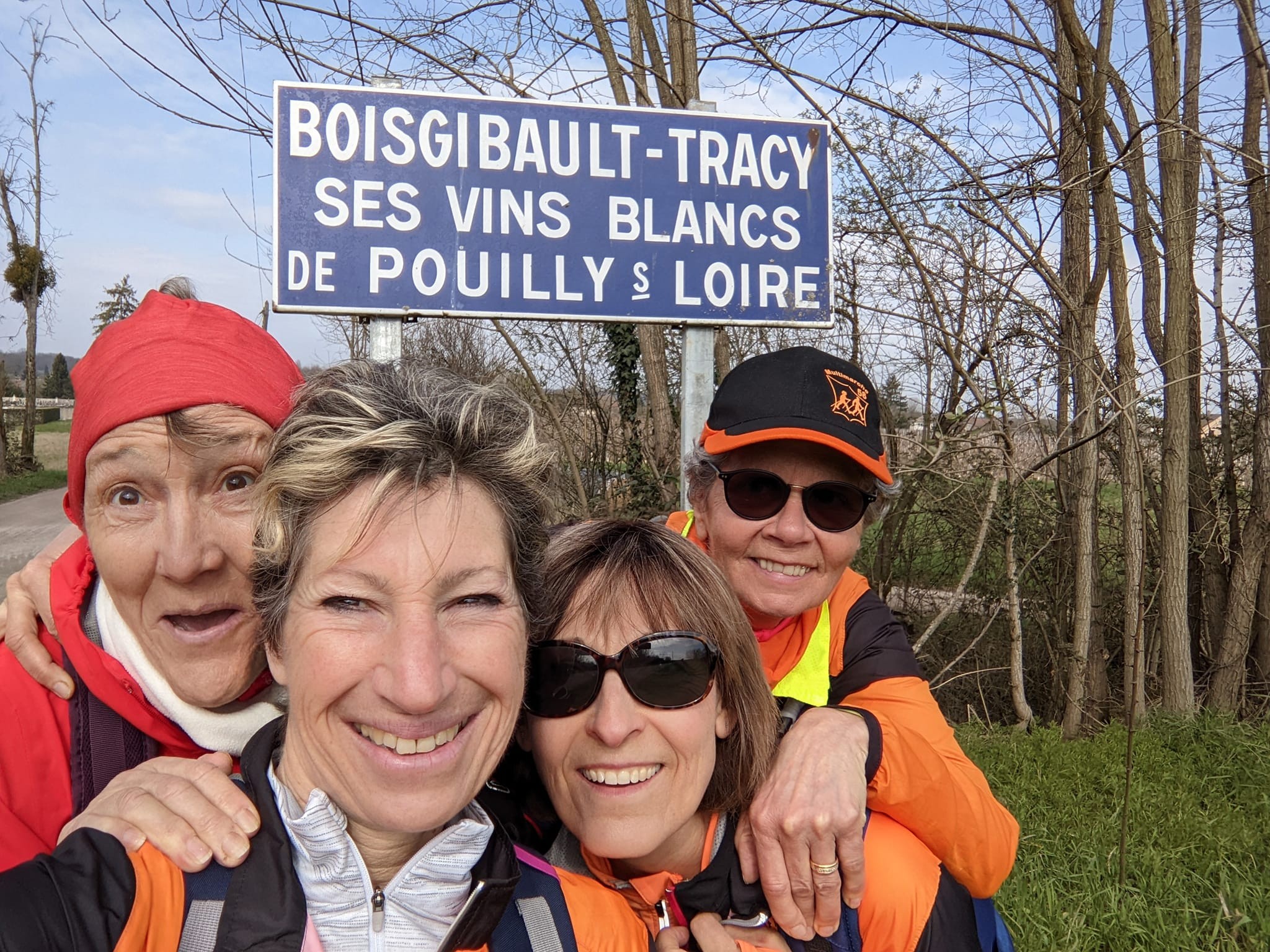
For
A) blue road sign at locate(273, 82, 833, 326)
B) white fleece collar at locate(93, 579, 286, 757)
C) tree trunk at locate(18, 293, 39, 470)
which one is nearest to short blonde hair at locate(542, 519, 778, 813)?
white fleece collar at locate(93, 579, 286, 757)

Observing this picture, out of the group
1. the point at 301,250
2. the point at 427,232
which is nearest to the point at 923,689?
the point at 427,232

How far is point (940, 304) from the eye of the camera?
604 cm

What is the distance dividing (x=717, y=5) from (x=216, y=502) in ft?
15.9

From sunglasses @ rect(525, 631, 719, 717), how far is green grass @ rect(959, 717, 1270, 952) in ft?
7.68

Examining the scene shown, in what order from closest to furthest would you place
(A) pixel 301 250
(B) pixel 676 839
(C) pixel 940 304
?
(B) pixel 676 839
(A) pixel 301 250
(C) pixel 940 304

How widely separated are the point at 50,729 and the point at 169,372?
674mm

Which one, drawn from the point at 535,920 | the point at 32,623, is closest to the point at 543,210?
the point at 32,623

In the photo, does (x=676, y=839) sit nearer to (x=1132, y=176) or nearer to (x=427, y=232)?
(x=427, y=232)

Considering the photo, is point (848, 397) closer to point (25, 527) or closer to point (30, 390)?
point (25, 527)

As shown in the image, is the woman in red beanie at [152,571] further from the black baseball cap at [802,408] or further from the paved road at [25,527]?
the paved road at [25,527]

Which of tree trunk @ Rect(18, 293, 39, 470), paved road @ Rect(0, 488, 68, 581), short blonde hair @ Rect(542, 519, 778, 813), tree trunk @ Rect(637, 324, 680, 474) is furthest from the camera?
tree trunk @ Rect(18, 293, 39, 470)

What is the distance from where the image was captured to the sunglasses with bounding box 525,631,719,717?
1659mm

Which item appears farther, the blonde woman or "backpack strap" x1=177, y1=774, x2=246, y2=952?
the blonde woman

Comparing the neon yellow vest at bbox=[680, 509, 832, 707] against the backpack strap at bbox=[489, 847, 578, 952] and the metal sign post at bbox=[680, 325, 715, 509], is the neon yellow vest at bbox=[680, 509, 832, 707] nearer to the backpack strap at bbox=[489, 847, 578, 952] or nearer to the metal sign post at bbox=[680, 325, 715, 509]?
the backpack strap at bbox=[489, 847, 578, 952]
